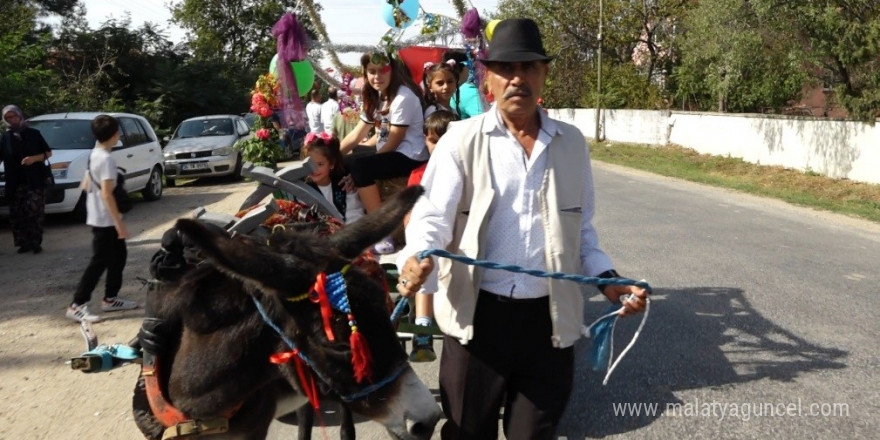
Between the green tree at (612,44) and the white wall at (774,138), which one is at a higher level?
the green tree at (612,44)

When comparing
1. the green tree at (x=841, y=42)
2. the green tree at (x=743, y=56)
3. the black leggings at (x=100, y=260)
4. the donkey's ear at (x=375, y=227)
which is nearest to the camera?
the donkey's ear at (x=375, y=227)

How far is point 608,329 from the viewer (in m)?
2.90

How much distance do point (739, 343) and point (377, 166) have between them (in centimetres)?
339

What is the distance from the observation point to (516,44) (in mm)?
2691

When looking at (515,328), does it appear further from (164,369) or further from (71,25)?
(71,25)

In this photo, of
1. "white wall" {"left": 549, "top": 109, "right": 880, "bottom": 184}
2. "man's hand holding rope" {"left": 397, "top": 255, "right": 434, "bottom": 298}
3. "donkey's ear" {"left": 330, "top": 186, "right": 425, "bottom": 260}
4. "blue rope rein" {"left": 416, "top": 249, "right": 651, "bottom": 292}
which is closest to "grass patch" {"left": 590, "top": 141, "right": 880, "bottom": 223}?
"white wall" {"left": 549, "top": 109, "right": 880, "bottom": 184}

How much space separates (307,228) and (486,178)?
132cm

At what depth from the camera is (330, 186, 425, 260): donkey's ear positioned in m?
2.71

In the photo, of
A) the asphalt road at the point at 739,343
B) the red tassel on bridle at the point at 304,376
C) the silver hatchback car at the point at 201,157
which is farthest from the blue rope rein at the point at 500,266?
the silver hatchback car at the point at 201,157

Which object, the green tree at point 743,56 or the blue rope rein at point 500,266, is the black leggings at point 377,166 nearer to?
the blue rope rein at point 500,266

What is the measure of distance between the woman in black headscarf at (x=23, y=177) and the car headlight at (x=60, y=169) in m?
1.59

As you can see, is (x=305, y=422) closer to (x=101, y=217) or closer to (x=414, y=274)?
(x=414, y=274)

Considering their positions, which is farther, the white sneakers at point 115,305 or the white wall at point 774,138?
the white wall at point 774,138

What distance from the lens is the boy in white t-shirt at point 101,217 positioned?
702 centimetres
